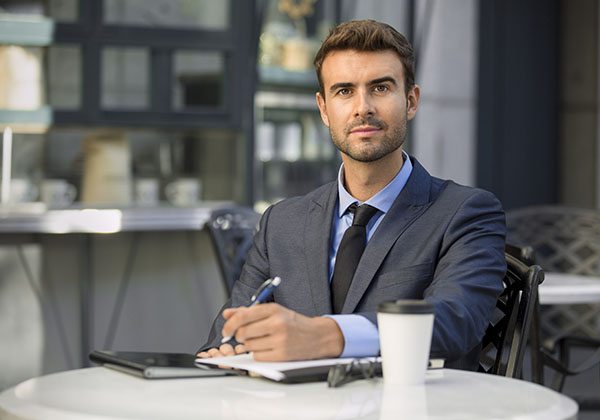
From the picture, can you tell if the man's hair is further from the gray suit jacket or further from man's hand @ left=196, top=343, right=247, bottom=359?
Answer: man's hand @ left=196, top=343, right=247, bottom=359

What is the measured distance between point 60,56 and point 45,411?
14.2 feet

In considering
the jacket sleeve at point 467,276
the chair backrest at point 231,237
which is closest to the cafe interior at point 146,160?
the chair backrest at point 231,237

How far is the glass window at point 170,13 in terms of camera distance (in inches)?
232

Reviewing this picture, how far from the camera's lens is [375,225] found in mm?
2539

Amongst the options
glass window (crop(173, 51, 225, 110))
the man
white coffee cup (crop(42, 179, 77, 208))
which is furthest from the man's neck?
glass window (crop(173, 51, 225, 110))

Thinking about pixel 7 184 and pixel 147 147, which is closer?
pixel 7 184

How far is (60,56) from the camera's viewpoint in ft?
19.1

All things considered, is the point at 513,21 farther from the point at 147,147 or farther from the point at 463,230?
the point at 463,230

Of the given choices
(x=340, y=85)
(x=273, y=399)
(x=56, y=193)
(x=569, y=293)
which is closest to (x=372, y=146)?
(x=340, y=85)

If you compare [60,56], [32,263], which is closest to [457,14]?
[60,56]

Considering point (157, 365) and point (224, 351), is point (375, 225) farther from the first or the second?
point (157, 365)

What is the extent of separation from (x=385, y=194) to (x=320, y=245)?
0.60 ft

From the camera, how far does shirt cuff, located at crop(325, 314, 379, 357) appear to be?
2.03 m

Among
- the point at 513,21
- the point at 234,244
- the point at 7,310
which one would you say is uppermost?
the point at 513,21
